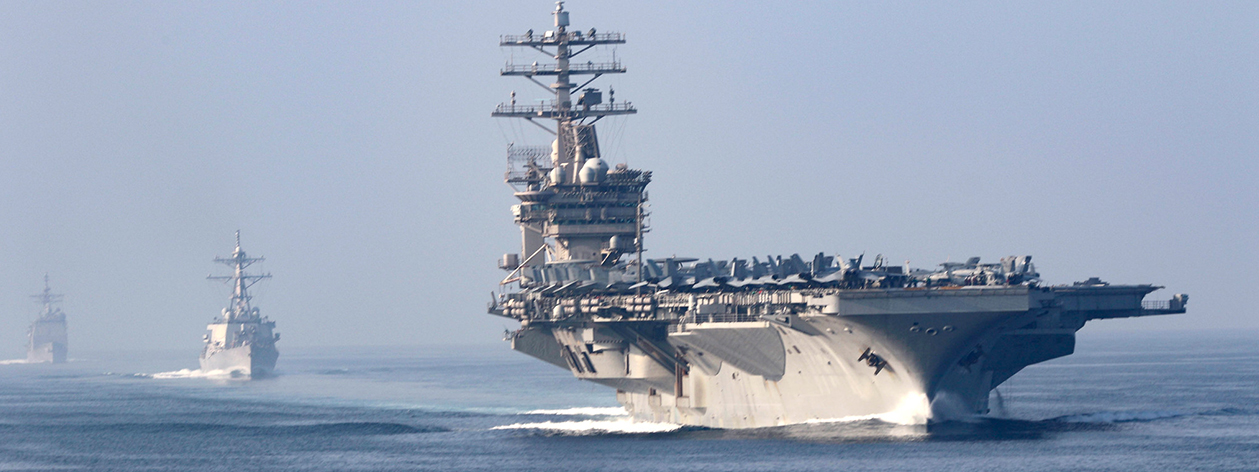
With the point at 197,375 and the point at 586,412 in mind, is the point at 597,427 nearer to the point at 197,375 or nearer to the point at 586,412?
the point at 586,412

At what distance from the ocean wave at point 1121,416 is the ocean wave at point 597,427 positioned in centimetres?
1006

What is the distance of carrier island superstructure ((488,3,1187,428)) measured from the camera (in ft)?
109

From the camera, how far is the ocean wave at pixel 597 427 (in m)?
42.9

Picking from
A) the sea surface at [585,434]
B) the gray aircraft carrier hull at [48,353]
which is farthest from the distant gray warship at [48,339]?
the sea surface at [585,434]

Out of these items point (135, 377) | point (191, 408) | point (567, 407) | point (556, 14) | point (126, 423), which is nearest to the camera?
point (556, 14)

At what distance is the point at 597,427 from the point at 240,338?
74230 millimetres

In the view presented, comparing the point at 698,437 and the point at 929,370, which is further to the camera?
the point at 698,437

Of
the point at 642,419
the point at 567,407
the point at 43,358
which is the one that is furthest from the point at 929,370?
the point at 43,358

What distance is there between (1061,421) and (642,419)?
1164cm

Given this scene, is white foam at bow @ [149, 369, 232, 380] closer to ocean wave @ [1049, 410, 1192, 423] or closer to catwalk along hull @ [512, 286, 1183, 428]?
catwalk along hull @ [512, 286, 1183, 428]

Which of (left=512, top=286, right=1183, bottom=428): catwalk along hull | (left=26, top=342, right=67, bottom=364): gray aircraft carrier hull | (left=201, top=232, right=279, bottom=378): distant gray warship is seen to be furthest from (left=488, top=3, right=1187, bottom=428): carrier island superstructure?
(left=26, top=342, right=67, bottom=364): gray aircraft carrier hull

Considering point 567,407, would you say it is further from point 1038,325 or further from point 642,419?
point 1038,325

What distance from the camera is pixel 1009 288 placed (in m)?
31.6

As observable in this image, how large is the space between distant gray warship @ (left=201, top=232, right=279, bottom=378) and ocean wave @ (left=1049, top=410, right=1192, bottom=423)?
76.7m
